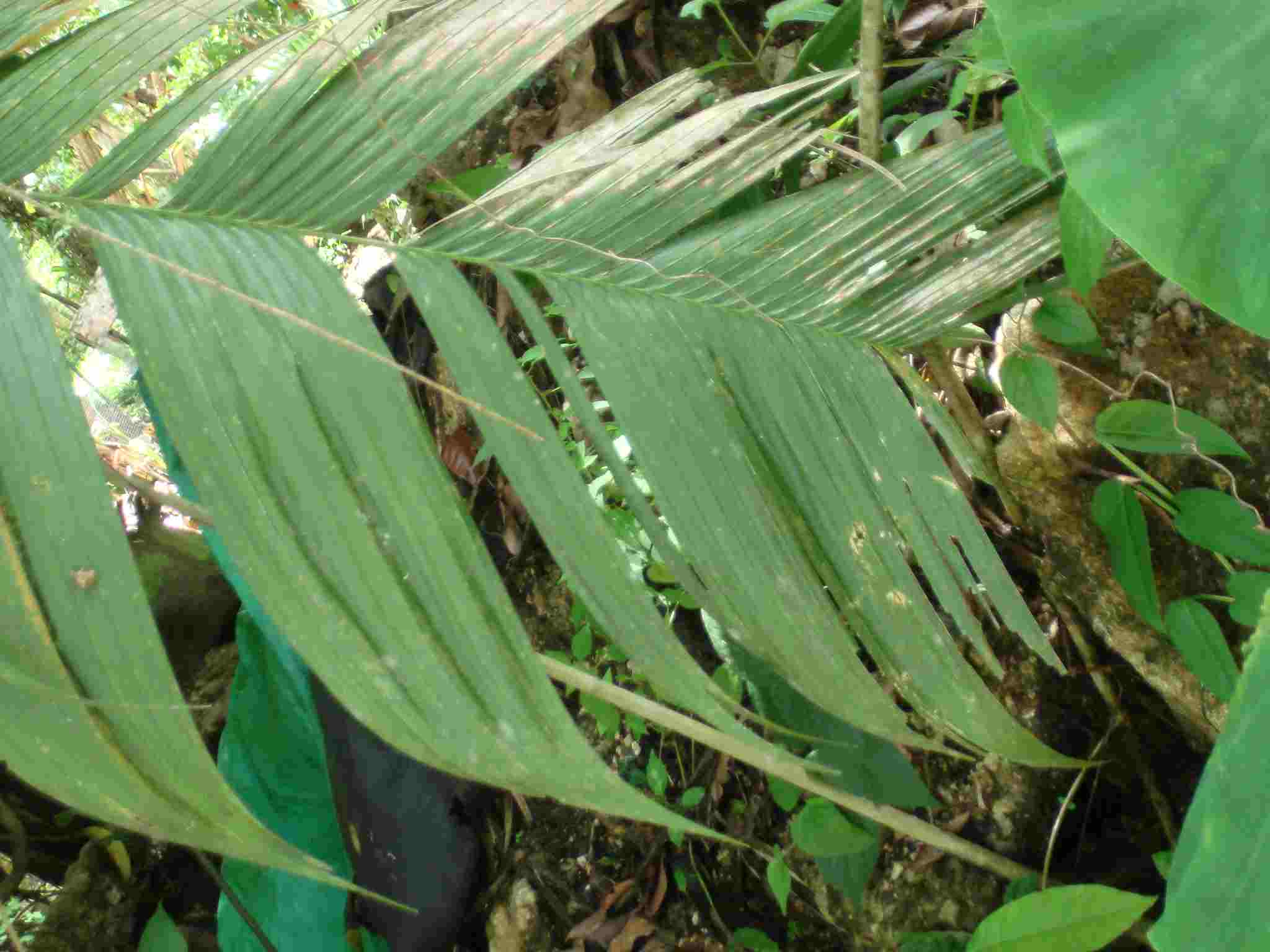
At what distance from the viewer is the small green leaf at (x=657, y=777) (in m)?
1.19

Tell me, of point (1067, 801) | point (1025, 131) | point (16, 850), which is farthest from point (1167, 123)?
point (16, 850)

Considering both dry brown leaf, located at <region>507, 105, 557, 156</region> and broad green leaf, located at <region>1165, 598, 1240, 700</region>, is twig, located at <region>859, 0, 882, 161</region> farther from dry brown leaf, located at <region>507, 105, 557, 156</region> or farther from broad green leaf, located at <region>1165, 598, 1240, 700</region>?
dry brown leaf, located at <region>507, 105, 557, 156</region>

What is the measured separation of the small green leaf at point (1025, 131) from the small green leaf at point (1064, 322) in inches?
6.3

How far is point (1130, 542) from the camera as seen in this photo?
0.79 m

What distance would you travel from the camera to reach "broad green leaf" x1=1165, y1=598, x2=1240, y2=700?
0.72 meters

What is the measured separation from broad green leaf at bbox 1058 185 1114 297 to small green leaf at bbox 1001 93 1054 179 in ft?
0.09

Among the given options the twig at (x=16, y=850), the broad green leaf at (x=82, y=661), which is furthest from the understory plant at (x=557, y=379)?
the twig at (x=16, y=850)

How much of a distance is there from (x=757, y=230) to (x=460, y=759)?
0.45 metres

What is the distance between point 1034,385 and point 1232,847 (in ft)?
1.38

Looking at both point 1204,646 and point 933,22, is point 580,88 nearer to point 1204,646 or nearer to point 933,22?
point 933,22

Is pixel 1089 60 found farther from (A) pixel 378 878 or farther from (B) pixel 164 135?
(A) pixel 378 878

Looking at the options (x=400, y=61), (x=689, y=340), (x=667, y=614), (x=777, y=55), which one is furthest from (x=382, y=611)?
(x=777, y=55)

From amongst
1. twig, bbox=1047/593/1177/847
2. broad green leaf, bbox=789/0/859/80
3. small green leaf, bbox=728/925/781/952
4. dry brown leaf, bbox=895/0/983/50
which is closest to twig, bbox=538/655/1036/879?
twig, bbox=1047/593/1177/847

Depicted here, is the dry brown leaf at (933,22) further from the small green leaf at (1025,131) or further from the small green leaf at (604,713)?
the small green leaf at (604,713)
